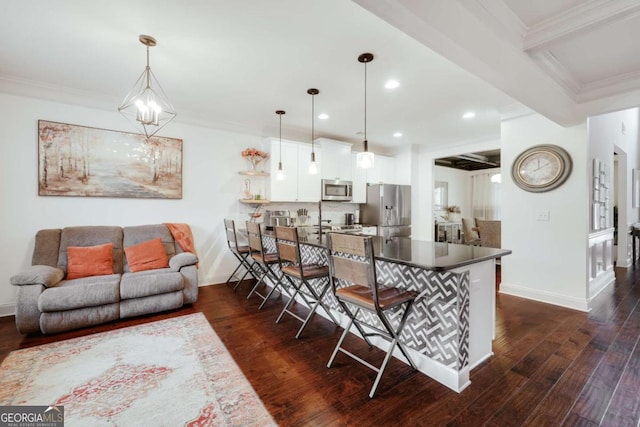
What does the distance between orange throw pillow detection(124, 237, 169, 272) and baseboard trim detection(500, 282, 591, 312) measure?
464 cm

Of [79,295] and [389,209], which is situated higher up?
[389,209]

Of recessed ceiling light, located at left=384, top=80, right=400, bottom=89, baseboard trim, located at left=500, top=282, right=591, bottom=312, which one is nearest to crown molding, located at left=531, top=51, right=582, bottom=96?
recessed ceiling light, located at left=384, top=80, right=400, bottom=89

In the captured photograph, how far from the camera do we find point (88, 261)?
3113mm

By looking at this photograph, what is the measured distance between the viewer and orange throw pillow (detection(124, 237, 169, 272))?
3350 mm

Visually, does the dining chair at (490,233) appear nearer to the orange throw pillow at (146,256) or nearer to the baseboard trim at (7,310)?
the orange throw pillow at (146,256)

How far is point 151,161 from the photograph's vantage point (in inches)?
151

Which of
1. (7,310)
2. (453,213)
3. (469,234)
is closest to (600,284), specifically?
(469,234)

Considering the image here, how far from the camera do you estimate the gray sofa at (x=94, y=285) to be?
251 centimetres

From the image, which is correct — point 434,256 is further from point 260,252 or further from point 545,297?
point 545,297

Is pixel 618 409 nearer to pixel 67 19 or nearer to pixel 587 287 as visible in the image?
pixel 587 287

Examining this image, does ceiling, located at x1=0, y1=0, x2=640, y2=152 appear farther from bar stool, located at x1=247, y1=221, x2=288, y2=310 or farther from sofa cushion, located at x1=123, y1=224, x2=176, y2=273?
bar stool, located at x1=247, y1=221, x2=288, y2=310

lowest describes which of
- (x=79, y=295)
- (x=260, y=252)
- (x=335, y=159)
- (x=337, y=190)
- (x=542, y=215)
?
(x=79, y=295)

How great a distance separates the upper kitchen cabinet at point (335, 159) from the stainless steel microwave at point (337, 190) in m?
0.09

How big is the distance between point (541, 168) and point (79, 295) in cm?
540
